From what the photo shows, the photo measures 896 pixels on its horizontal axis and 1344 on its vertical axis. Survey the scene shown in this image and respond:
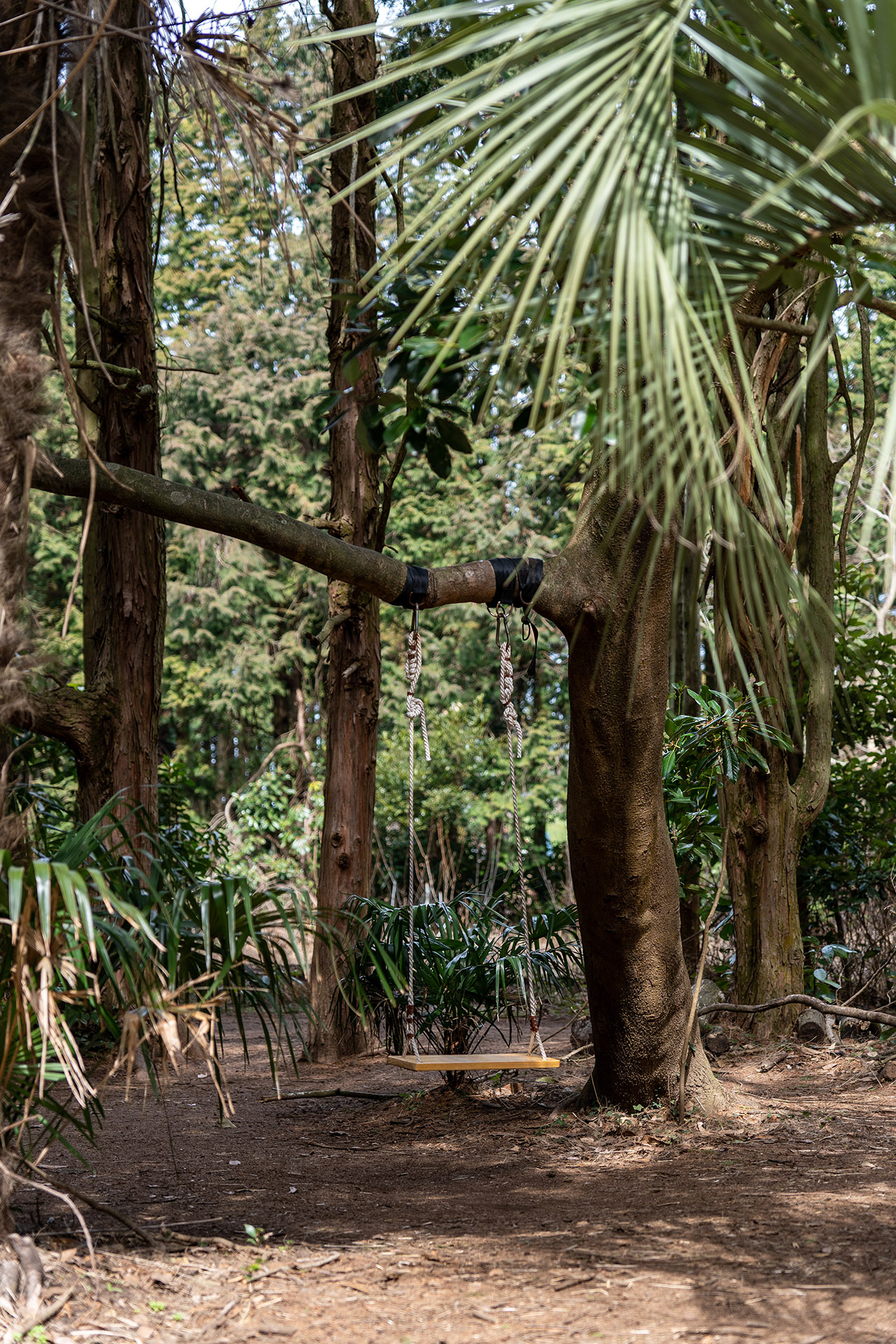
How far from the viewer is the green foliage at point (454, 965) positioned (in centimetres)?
491

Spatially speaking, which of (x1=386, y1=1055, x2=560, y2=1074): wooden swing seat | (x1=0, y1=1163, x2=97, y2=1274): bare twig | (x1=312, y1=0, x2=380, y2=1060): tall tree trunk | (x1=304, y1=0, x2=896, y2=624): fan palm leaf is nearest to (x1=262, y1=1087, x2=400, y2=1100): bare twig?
(x1=312, y1=0, x2=380, y2=1060): tall tree trunk

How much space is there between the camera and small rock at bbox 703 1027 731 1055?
577 cm

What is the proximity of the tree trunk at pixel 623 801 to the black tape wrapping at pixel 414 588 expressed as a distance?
53 cm

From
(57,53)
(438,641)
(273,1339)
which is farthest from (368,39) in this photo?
(438,641)

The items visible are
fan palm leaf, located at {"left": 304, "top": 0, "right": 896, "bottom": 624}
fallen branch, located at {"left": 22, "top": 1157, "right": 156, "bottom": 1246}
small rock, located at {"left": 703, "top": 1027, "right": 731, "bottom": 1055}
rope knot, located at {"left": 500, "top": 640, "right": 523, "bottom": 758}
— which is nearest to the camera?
fan palm leaf, located at {"left": 304, "top": 0, "right": 896, "bottom": 624}

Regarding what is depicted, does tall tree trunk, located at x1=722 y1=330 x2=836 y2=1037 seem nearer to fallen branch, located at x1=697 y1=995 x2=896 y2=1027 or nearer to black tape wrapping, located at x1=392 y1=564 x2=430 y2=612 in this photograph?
fallen branch, located at x1=697 y1=995 x2=896 y2=1027

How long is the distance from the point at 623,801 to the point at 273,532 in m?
1.53

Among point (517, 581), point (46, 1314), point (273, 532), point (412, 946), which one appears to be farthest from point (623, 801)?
point (46, 1314)

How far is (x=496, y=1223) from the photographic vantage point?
10.6 ft

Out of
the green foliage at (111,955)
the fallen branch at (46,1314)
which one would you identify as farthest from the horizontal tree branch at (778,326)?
the fallen branch at (46,1314)

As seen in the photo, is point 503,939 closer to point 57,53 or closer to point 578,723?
point 578,723

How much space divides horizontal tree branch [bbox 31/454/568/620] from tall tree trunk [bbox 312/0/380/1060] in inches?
106

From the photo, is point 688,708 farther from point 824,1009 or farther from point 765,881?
point 824,1009

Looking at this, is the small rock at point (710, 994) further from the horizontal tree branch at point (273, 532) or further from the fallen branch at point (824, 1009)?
the horizontal tree branch at point (273, 532)
